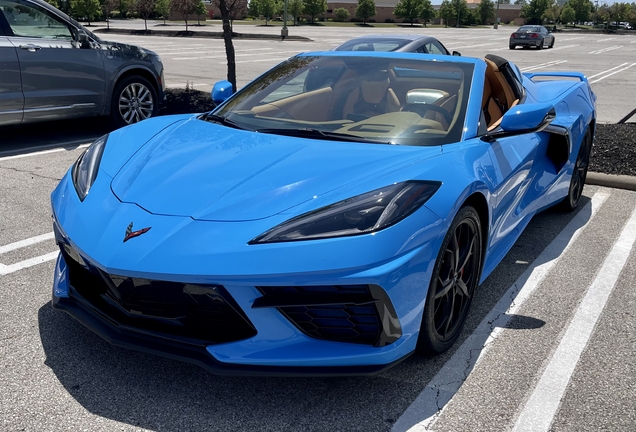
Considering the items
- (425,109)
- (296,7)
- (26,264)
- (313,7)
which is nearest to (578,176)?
(425,109)

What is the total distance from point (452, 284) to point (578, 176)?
116 inches

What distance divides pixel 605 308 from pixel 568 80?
2.68m

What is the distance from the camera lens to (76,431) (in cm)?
245

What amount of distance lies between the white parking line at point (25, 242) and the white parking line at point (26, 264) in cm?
26

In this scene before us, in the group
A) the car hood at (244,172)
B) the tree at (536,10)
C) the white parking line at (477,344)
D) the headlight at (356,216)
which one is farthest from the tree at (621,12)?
the headlight at (356,216)

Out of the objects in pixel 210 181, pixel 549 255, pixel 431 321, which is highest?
pixel 210 181

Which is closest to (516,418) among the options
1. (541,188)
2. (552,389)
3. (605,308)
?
(552,389)

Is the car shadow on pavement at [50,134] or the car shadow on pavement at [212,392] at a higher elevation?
the car shadow on pavement at [50,134]

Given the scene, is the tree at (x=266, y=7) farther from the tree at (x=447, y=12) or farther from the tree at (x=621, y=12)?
the tree at (x=621, y=12)

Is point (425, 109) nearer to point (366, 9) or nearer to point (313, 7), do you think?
point (313, 7)

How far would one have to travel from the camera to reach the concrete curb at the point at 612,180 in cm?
635

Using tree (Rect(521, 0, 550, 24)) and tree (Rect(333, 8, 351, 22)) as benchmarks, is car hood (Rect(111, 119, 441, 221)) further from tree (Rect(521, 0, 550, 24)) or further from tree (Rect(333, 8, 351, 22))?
tree (Rect(521, 0, 550, 24))

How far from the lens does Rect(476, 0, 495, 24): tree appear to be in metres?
104

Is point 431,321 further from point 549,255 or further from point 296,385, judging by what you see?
point 549,255
